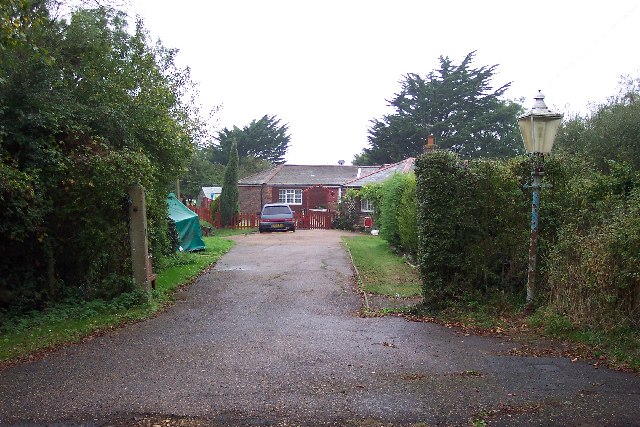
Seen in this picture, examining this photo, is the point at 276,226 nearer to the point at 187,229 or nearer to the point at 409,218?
the point at 187,229

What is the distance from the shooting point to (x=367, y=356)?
7.07m

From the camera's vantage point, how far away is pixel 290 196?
4709cm

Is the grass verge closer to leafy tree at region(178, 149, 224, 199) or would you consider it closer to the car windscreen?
the car windscreen

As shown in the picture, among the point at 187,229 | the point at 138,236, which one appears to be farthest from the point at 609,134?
the point at 138,236

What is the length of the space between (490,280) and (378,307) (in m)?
2.15

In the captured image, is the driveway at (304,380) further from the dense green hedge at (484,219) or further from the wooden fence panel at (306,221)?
the wooden fence panel at (306,221)

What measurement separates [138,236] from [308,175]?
125 feet

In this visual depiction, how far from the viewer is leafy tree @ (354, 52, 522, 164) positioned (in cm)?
4900

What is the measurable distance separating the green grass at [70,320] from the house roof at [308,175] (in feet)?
113

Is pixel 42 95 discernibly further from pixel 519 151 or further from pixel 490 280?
pixel 519 151

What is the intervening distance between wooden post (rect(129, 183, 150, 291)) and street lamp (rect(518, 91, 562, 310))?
700 centimetres

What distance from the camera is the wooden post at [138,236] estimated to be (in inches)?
428

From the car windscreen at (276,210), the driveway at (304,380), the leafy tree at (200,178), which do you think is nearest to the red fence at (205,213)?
the car windscreen at (276,210)

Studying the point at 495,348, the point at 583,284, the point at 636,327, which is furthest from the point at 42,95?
the point at 636,327
